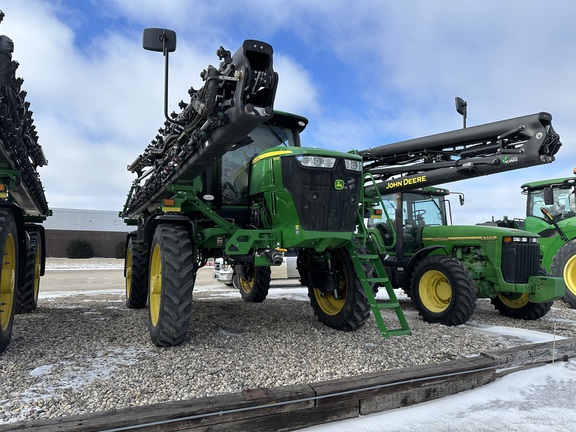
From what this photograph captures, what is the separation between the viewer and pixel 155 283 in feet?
15.9

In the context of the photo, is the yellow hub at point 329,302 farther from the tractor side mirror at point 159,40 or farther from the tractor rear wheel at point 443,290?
the tractor side mirror at point 159,40

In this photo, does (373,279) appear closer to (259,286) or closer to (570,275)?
(259,286)

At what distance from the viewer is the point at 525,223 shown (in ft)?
31.2

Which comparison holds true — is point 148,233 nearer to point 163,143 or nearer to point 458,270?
point 163,143

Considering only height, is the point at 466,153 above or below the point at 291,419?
above

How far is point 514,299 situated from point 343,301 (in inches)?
132

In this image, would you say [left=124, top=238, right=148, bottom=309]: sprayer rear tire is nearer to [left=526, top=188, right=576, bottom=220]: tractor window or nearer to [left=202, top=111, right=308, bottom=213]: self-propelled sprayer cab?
[left=202, top=111, right=308, bottom=213]: self-propelled sprayer cab

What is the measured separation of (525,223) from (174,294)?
8.30 metres

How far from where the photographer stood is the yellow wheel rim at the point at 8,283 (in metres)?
4.16

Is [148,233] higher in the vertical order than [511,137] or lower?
lower

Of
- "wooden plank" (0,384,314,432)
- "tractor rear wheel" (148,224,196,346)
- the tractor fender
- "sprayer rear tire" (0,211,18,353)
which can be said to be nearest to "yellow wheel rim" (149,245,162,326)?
"tractor rear wheel" (148,224,196,346)

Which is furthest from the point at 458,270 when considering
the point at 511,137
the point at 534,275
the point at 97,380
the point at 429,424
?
the point at 97,380

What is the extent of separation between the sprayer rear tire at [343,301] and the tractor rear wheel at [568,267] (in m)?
5.38

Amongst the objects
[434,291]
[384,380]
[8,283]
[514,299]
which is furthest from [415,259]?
[8,283]
